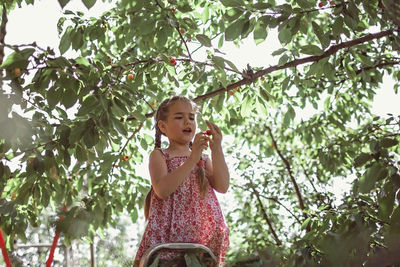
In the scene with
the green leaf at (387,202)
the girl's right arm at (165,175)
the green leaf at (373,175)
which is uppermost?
the girl's right arm at (165,175)

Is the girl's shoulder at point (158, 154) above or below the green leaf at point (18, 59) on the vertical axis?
below

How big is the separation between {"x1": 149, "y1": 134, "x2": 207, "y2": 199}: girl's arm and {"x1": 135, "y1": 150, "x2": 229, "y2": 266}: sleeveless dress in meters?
0.09

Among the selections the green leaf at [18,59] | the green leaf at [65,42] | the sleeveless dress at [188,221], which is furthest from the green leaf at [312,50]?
the green leaf at [65,42]

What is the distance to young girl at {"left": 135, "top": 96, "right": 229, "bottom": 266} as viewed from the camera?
2004mm

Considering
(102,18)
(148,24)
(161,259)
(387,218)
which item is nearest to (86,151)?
(148,24)

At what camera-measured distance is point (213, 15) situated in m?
4.21

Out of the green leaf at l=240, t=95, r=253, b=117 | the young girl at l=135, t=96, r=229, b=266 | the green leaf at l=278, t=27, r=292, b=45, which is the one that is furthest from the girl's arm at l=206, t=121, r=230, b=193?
the green leaf at l=240, t=95, r=253, b=117

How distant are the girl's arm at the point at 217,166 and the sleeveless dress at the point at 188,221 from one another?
2.1 inches

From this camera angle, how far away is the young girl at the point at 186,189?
200 centimetres

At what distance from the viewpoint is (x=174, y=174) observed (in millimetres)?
1999

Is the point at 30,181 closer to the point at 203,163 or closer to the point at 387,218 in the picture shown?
the point at 203,163

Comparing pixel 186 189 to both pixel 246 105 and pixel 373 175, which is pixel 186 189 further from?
pixel 246 105

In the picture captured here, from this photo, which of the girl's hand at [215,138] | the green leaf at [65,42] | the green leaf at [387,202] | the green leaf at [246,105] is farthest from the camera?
the green leaf at [246,105]

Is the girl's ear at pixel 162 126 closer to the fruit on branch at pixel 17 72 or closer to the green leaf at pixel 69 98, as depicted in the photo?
the green leaf at pixel 69 98
